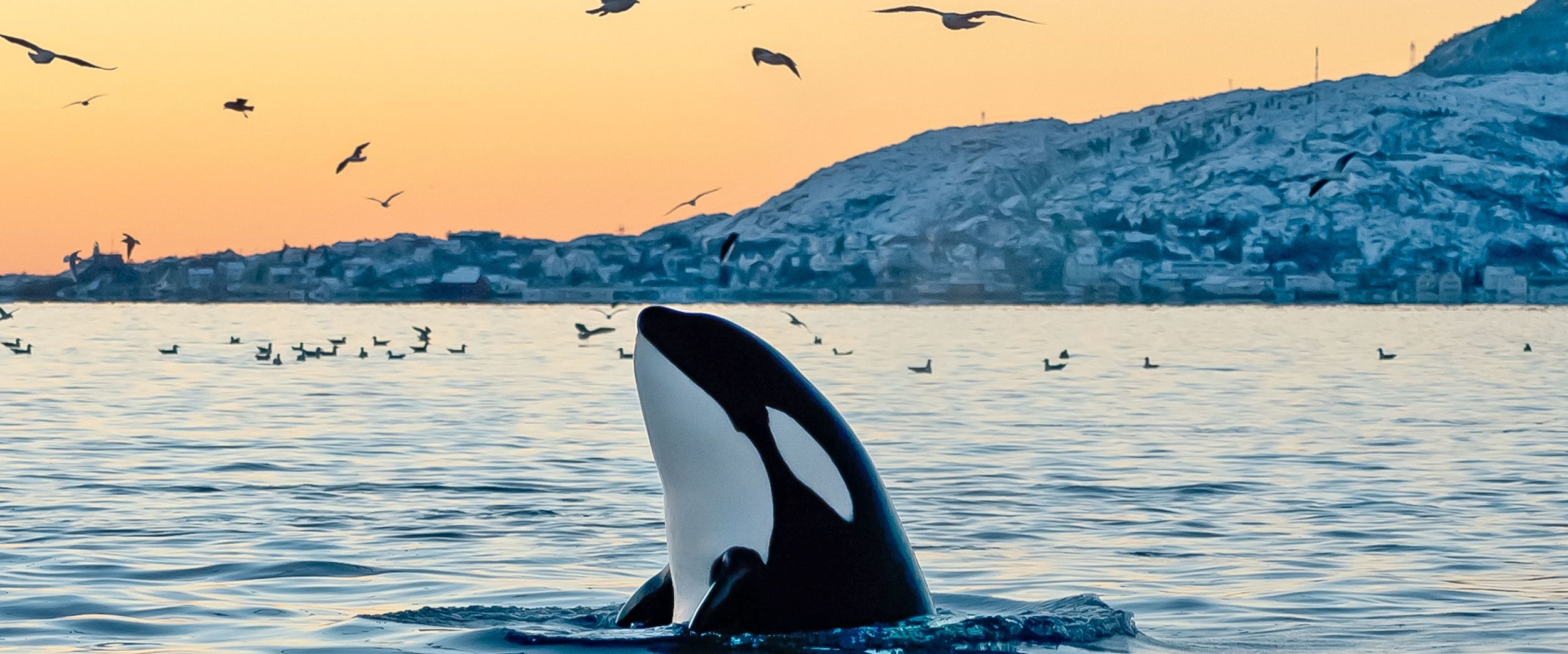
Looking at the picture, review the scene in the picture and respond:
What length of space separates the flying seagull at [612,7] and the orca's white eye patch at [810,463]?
27.0ft

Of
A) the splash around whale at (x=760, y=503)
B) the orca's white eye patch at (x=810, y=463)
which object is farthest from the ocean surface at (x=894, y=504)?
the orca's white eye patch at (x=810, y=463)

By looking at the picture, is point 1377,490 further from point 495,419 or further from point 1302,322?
point 1302,322

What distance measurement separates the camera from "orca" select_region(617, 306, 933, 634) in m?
7.46

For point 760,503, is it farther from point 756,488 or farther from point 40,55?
point 40,55

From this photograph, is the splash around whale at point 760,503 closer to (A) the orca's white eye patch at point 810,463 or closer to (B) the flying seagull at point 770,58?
(A) the orca's white eye patch at point 810,463

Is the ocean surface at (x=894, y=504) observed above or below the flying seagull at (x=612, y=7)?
below

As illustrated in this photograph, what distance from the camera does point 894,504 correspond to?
1742 centimetres

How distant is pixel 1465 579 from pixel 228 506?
9.86 m

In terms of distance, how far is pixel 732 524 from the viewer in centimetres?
757

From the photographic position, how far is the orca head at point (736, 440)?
24.5ft

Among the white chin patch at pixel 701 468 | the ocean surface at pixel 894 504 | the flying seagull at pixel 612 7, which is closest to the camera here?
the white chin patch at pixel 701 468

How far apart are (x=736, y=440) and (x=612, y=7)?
8698mm

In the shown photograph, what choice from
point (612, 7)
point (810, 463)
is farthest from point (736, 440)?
point (612, 7)

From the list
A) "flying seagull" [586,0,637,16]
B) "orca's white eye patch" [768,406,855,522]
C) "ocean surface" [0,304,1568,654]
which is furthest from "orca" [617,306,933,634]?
"flying seagull" [586,0,637,16]
